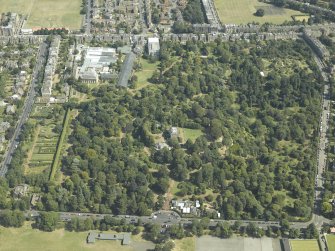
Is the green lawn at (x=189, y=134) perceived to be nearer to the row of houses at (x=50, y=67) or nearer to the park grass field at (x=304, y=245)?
the park grass field at (x=304, y=245)

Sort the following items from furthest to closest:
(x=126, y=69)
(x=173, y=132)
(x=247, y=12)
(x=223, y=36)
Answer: (x=247, y=12) → (x=223, y=36) → (x=126, y=69) → (x=173, y=132)

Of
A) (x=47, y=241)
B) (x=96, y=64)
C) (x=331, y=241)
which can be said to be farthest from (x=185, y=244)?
(x=96, y=64)

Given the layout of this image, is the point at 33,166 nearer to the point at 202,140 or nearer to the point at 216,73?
the point at 202,140

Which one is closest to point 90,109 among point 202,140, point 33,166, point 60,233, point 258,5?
point 33,166

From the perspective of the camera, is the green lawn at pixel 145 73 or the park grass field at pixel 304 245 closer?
the park grass field at pixel 304 245

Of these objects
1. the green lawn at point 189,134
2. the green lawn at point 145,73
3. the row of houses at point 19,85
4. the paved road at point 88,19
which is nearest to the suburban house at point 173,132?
the green lawn at point 189,134

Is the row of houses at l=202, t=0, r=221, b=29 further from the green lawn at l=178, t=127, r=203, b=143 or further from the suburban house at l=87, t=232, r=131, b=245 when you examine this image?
the suburban house at l=87, t=232, r=131, b=245

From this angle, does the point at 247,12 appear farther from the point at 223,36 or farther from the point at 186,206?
the point at 186,206
